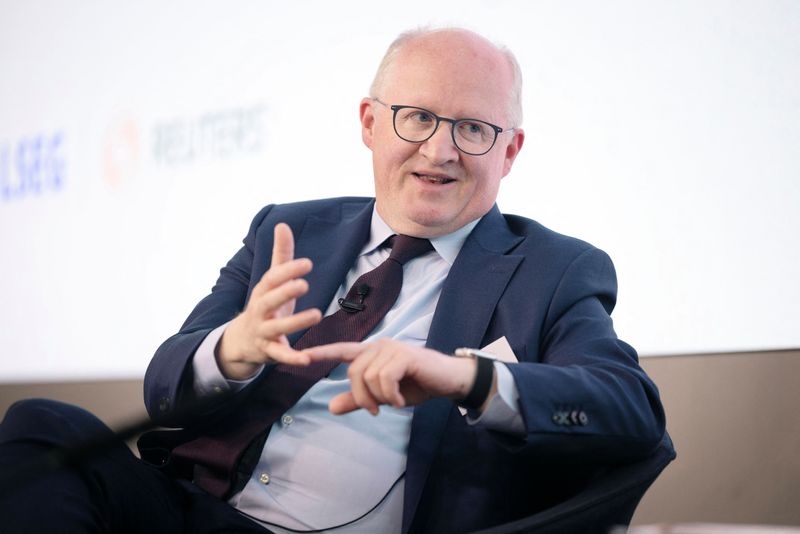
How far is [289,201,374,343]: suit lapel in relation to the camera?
1.87m

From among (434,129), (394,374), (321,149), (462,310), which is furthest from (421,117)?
(321,149)

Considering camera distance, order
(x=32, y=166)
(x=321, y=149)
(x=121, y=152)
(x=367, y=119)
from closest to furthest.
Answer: (x=367, y=119) → (x=321, y=149) → (x=121, y=152) → (x=32, y=166)

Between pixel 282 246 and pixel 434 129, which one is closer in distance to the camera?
pixel 282 246

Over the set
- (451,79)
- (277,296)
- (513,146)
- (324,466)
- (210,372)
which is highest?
(451,79)

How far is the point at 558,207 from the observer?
247 cm

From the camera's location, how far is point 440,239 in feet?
6.35

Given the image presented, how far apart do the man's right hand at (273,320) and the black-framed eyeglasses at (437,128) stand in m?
0.51

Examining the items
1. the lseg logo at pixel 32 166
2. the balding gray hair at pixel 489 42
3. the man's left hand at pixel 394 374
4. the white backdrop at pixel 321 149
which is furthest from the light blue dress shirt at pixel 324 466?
the lseg logo at pixel 32 166

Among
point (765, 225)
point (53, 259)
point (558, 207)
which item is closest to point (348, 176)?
point (558, 207)

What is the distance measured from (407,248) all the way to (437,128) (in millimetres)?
243

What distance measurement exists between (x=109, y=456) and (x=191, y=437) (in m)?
0.27

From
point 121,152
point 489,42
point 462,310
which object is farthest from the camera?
point 121,152

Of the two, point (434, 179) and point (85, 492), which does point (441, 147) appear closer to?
point (434, 179)

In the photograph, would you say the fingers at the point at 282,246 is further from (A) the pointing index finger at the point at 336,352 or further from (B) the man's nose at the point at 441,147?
(B) the man's nose at the point at 441,147
